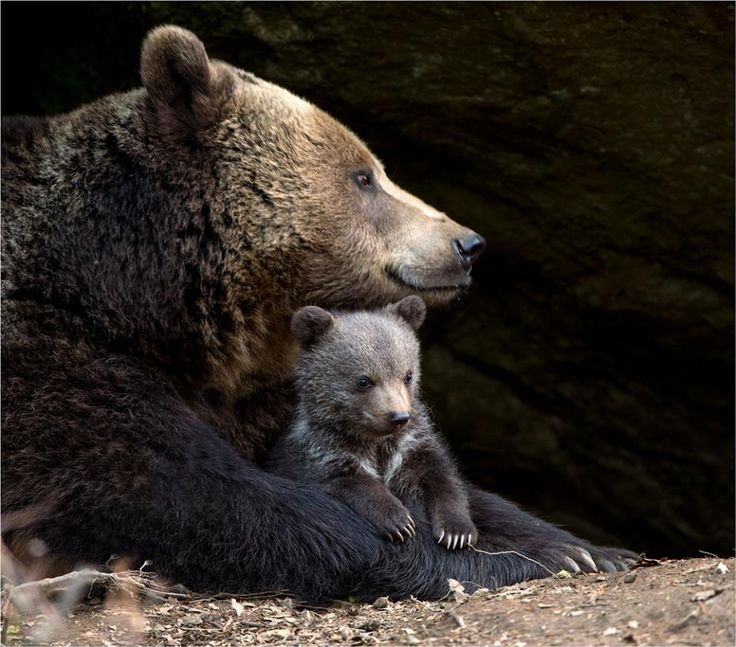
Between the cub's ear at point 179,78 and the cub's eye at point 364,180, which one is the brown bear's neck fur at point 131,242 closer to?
the cub's ear at point 179,78

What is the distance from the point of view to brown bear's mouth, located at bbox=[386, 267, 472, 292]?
597 cm

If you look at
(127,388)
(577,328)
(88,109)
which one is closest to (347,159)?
(88,109)

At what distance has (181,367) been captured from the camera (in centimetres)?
559

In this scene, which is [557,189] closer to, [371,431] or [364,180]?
[364,180]

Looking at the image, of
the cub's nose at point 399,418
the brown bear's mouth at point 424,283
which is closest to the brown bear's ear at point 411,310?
the brown bear's mouth at point 424,283

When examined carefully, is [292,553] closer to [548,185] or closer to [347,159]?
[347,159]

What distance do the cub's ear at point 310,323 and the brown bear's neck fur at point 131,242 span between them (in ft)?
0.99

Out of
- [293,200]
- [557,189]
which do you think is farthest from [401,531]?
[557,189]

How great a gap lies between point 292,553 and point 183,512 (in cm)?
52

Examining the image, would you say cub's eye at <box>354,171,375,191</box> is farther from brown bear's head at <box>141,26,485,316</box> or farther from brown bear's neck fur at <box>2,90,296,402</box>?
brown bear's neck fur at <box>2,90,296,402</box>

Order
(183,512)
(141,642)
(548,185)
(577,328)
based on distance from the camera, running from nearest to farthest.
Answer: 1. (141,642)
2. (183,512)
3. (548,185)
4. (577,328)

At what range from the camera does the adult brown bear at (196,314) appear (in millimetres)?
5105

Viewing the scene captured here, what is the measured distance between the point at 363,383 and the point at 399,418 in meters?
0.38

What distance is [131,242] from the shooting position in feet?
17.9
